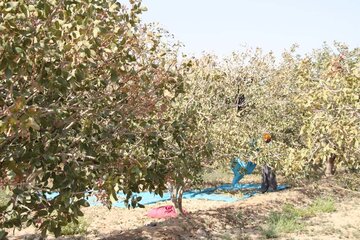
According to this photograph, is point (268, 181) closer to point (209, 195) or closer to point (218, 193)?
point (218, 193)

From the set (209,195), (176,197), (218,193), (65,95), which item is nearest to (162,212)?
(176,197)

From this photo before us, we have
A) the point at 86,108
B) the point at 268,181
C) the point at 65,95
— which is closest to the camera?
the point at 65,95

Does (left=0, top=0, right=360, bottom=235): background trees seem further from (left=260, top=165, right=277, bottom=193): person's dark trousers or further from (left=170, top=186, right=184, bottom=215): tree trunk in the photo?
(left=260, top=165, right=277, bottom=193): person's dark trousers

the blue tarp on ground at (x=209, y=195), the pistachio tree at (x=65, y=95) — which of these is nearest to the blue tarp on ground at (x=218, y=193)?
the blue tarp on ground at (x=209, y=195)

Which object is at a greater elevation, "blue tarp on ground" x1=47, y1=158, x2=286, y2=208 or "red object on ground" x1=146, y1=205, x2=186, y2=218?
"blue tarp on ground" x1=47, y1=158, x2=286, y2=208

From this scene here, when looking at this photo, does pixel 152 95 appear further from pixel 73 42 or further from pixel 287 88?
pixel 287 88

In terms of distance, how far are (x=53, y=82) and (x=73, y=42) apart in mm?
432

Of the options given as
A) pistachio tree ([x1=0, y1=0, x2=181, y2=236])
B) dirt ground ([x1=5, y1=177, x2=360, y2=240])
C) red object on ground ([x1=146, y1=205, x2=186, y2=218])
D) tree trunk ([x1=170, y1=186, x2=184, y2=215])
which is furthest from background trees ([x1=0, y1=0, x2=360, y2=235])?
red object on ground ([x1=146, y1=205, x2=186, y2=218])

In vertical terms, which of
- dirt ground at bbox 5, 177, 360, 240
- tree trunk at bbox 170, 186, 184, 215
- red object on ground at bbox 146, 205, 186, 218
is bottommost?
dirt ground at bbox 5, 177, 360, 240

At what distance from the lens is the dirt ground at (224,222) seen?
38.6 feet

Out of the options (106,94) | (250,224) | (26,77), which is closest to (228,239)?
(250,224)

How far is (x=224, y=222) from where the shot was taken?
1362 centimetres

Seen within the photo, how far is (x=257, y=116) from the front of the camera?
1678 centimetres

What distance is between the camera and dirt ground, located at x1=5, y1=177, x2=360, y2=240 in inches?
463
